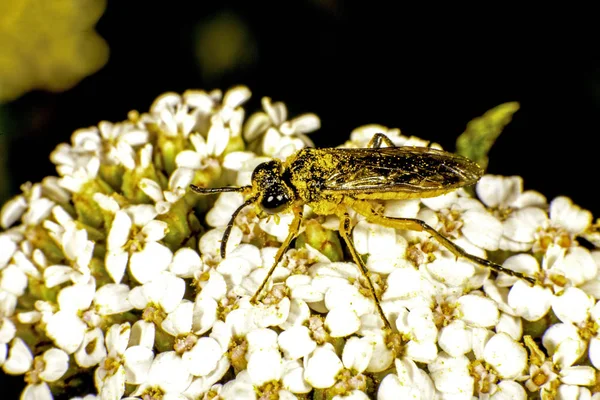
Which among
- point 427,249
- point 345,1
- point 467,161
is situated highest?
point 345,1

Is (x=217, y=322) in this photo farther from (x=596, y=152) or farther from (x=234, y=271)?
(x=596, y=152)

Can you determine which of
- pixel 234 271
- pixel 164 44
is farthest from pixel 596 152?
pixel 164 44

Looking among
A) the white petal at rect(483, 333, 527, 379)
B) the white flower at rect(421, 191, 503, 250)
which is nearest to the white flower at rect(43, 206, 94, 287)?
the white flower at rect(421, 191, 503, 250)

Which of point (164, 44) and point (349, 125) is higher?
point (164, 44)

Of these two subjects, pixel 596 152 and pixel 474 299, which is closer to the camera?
pixel 474 299

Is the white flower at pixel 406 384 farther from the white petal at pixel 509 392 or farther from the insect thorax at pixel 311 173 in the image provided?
the insect thorax at pixel 311 173

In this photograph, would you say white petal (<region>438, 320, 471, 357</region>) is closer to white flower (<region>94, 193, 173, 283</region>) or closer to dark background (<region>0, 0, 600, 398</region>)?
white flower (<region>94, 193, 173, 283</region>)

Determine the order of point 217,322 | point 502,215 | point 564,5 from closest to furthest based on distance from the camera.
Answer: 1. point 217,322
2. point 502,215
3. point 564,5
